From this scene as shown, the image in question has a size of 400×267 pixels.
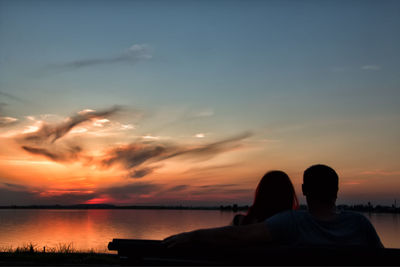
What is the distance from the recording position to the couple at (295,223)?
2754 millimetres

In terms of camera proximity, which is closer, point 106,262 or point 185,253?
point 185,253

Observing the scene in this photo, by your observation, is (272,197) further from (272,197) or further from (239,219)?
(239,219)

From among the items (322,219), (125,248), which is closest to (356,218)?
(322,219)

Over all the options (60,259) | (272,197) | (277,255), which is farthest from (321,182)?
(60,259)

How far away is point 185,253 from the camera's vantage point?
2863 mm

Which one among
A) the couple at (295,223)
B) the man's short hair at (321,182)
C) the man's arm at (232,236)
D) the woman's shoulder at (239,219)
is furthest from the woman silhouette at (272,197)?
the man's arm at (232,236)

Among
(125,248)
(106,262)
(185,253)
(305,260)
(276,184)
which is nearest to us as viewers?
(305,260)

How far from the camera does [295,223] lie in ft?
9.62

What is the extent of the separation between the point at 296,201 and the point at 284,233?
3.05ft

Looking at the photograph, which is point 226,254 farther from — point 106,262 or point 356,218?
point 106,262

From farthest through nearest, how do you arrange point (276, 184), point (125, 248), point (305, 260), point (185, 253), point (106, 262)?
point (106, 262) → point (276, 184) → point (125, 248) → point (185, 253) → point (305, 260)

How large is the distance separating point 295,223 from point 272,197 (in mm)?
665

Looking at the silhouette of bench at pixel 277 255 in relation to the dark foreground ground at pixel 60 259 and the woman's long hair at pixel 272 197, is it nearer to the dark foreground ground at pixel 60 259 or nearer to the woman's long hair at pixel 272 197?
the woman's long hair at pixel 272 197

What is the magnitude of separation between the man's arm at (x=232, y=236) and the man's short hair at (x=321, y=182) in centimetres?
66
